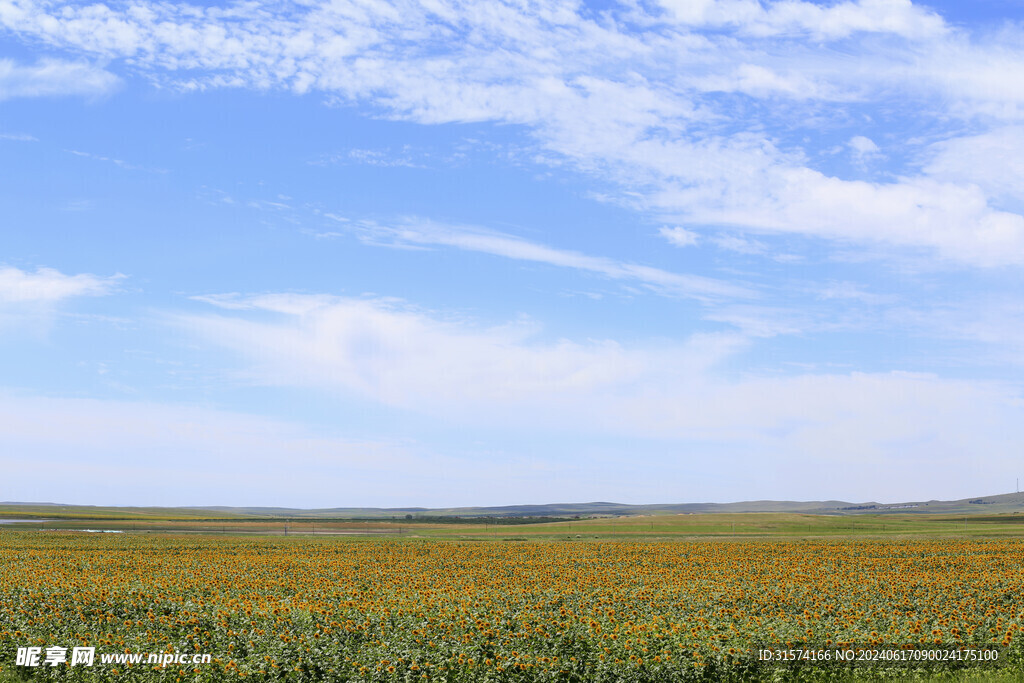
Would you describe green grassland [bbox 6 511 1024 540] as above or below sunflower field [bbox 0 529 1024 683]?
below

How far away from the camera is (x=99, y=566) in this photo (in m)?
31.6

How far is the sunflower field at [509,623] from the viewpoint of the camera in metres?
15.3

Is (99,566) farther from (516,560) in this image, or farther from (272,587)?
(516,560)

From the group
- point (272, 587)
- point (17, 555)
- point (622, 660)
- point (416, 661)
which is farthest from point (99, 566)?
point (622, 660)

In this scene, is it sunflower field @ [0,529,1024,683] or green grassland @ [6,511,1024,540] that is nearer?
sunflower field @ [0,529,1024,683]

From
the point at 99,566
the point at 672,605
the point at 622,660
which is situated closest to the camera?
the point at 622,660

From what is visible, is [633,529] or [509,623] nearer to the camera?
[509,623]

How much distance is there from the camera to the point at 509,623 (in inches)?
686

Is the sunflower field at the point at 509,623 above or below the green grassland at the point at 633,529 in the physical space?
above

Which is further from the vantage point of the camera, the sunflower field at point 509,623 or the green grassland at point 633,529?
the green grassland at point 633,529

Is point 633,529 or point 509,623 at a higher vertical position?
point 509,623

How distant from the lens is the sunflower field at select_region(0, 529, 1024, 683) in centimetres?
1530

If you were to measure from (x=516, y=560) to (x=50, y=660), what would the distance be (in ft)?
69.0

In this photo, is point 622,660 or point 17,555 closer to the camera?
point 622,660
